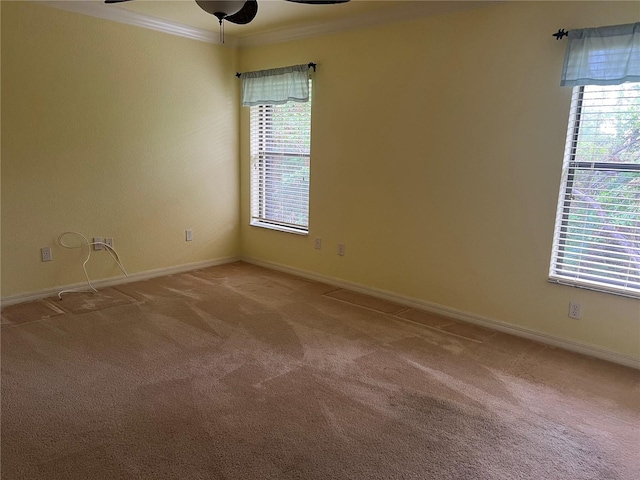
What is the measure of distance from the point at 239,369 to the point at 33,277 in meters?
2.37

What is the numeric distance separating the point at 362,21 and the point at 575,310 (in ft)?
9.69

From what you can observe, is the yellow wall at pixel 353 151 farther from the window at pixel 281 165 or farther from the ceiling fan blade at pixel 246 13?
the ceiling fan blade at pixel 246 13

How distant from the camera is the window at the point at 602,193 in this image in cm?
292

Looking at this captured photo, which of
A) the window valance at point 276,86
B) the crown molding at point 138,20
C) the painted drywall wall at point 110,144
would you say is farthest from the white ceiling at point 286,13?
the window valance at point 276,86

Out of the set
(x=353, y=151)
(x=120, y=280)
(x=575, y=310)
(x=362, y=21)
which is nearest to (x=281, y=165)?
(x=353, y=151)

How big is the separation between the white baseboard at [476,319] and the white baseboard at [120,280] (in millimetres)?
847

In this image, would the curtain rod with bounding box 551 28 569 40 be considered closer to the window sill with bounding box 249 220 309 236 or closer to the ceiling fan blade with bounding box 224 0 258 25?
the ceiling fan blade with bounding box 224 0 258 25

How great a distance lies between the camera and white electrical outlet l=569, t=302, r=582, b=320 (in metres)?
3.20

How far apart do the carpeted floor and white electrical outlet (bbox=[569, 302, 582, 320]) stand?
279mm

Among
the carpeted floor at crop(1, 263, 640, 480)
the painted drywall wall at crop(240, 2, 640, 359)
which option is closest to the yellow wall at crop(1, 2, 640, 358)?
the painted drywall wall at crop(240, 2, 640, 359)

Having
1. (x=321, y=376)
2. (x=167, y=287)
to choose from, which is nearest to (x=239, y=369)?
(x=321, y=376)

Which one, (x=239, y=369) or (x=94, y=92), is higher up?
(x=94, y=92)

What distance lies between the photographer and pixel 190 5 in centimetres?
390

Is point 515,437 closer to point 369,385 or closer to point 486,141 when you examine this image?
point 369,385
